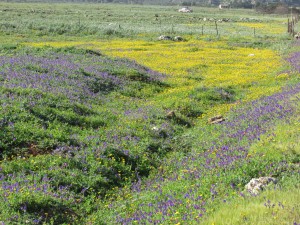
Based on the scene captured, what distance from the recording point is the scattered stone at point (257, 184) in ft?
21.7

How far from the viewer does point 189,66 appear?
30078 millimetres

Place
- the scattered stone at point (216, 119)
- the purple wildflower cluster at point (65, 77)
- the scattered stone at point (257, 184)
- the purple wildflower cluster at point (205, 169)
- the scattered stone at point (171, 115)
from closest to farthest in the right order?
the scattered stone at point (257, 184)
the purple wildflower cluster at point (205, 169)
the scattered stone at point (216, 119)
the scattered stone at point (171, 115)
the purple wildflower cluster at point (65, 77)

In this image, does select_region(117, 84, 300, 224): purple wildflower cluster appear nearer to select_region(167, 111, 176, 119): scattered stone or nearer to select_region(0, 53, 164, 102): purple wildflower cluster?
select_region(167, 111, 176, 119): scattered stone

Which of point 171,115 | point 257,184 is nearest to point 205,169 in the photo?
point 257,184

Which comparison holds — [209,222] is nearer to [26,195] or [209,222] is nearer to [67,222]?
[67,222]

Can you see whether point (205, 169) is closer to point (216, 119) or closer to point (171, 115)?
point (216, 119)

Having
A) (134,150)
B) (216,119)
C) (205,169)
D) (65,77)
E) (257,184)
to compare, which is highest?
(65,77)

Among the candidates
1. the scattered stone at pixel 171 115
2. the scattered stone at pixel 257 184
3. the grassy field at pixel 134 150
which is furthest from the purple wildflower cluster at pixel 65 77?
the scattered stone at pixel 257 184

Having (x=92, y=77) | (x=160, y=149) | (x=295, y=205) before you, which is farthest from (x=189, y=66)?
(x=295, y=205)

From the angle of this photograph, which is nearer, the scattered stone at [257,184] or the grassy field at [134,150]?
the scattered stone at [257,184]

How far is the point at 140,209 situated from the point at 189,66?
934 inches

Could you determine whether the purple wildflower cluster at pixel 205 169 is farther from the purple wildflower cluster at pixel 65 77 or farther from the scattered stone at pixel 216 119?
the purple wildflower cluster at pixel 65 77

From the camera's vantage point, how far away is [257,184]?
22.4 feet

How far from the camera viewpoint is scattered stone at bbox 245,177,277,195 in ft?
21.7
